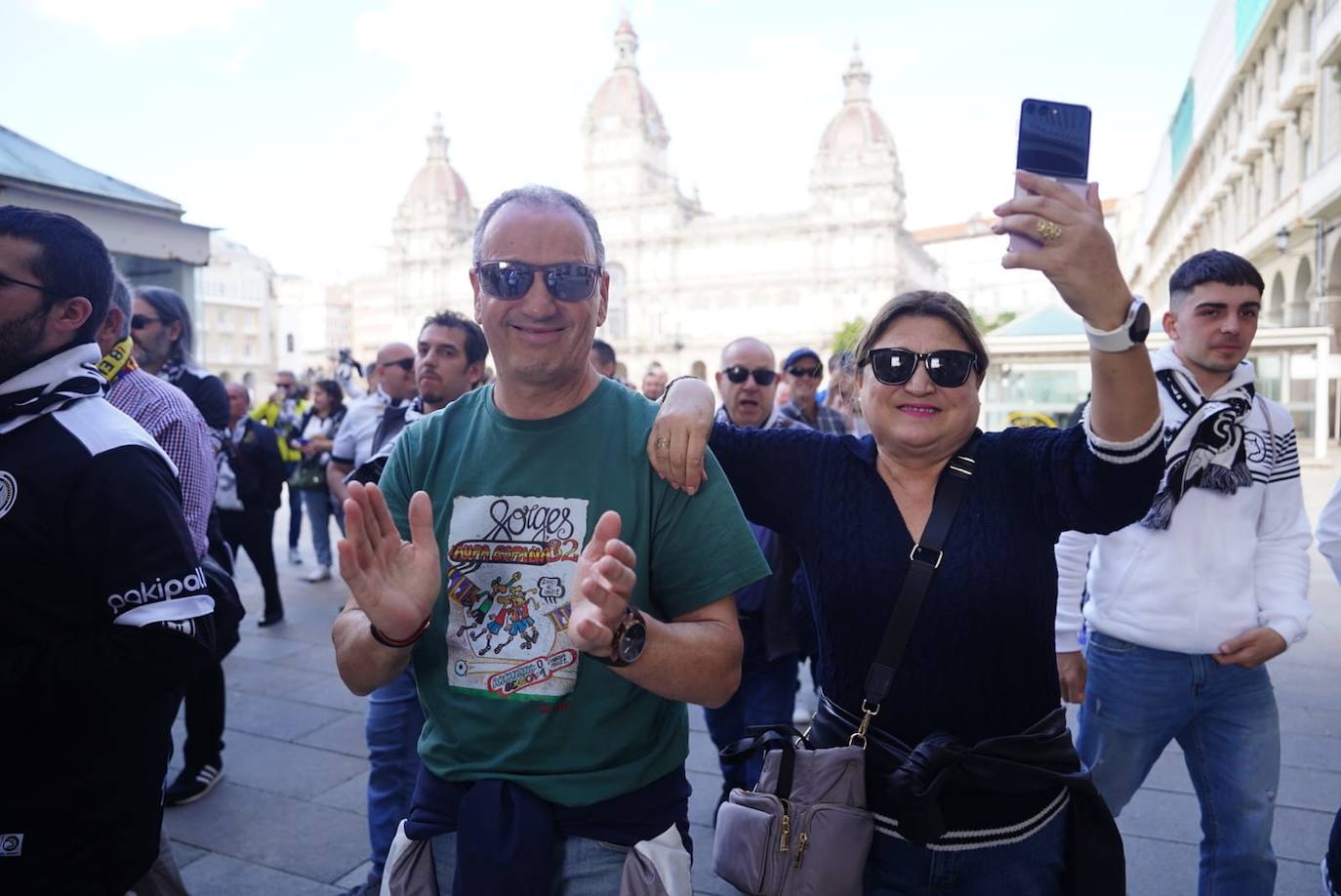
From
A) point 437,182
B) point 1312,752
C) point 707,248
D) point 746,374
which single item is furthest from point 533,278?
point 437,182

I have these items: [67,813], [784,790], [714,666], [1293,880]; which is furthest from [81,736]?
[1293,880]

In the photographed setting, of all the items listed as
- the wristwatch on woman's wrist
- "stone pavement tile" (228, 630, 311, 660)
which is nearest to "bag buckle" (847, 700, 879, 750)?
the wristwatch on woman's wrist

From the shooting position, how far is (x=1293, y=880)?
3209mm

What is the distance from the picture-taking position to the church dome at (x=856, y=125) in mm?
67250

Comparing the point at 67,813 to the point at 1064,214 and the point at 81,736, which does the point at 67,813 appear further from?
the point at 1064,214

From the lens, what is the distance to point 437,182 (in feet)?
268

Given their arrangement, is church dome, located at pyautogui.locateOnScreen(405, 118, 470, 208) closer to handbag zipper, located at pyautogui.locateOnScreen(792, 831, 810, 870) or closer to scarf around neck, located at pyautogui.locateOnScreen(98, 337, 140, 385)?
scarf around neck, located at pyautogui.locateOnScreen(98, 337, 140, 385)

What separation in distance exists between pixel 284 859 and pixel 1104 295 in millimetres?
3447

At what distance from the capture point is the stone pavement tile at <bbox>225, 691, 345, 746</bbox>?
4.89 meters

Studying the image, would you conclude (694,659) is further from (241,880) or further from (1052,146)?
(241,880)

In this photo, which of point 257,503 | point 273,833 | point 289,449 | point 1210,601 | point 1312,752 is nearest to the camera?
point 1210,601

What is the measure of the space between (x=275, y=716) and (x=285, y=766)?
0.75 metres

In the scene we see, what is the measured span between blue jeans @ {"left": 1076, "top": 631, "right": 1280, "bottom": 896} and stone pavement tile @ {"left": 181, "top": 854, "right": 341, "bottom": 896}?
8.72 feet

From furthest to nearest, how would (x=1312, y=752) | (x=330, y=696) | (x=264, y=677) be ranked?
(x=264, y=677)
(x=330, y=696)
(x=1312, y=752)
